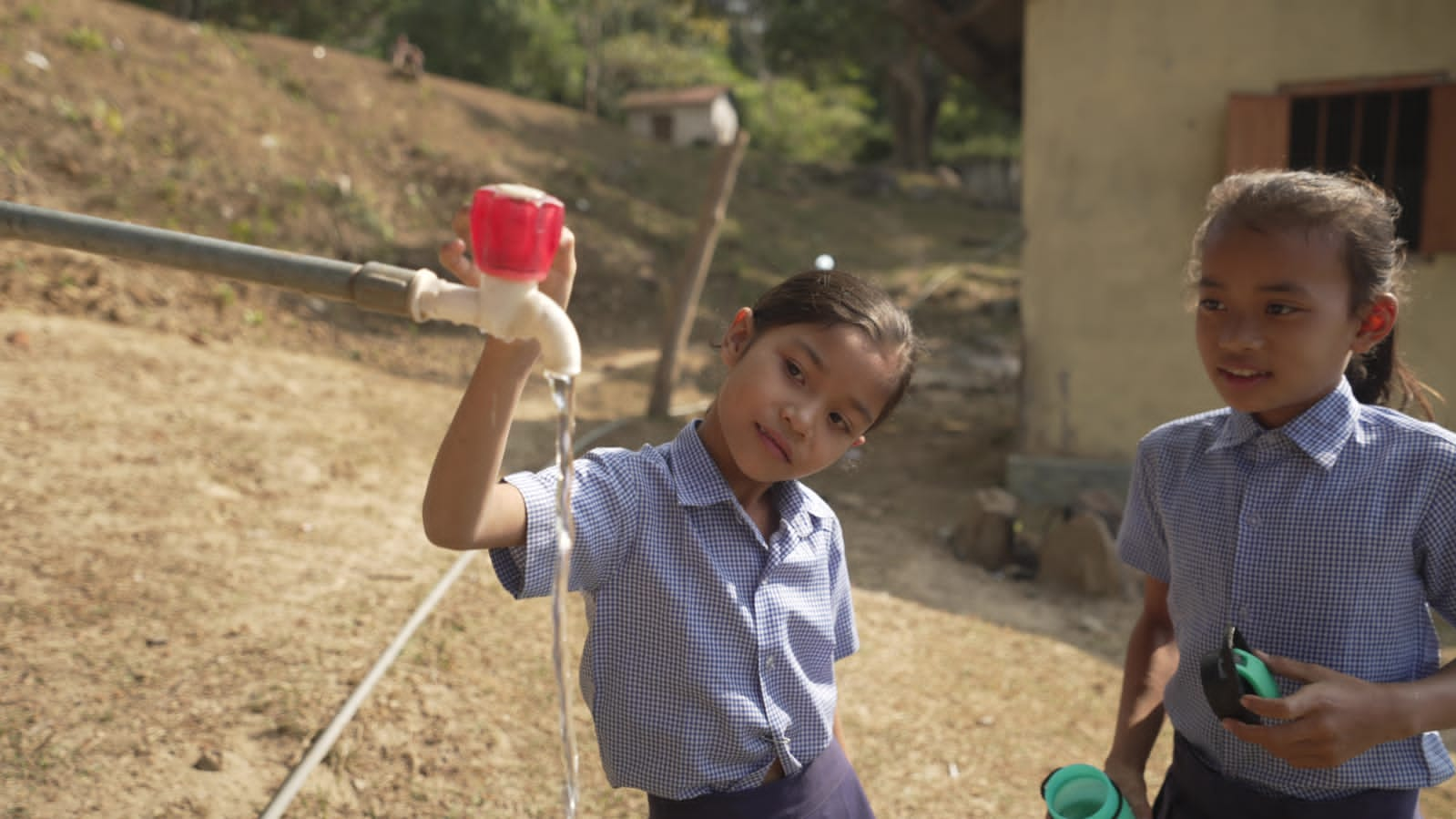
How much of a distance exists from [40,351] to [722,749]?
5.35 metres

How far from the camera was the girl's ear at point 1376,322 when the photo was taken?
153 cm

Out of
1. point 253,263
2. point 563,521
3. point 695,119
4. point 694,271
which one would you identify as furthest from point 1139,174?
point 695,119

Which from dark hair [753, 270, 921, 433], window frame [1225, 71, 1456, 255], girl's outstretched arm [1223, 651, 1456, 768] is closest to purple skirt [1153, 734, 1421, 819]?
girl's outstretched arm [1223, 651, 1456, 768]

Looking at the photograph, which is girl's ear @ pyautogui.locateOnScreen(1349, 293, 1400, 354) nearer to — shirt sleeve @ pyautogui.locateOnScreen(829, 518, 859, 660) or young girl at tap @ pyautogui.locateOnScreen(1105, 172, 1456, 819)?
young girl at tap @ pyautogui.locateOnScreen(1105, 172, 1456, 819)

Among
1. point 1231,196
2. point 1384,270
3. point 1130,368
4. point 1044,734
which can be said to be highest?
point 1231,196

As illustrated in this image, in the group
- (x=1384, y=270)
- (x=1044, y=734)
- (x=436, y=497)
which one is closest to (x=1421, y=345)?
(x=1044, y=734)

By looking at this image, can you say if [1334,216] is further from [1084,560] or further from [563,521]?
[1084,560]

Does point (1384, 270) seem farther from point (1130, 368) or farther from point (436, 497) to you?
point (1130, 368)

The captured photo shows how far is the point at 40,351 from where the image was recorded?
5504mm

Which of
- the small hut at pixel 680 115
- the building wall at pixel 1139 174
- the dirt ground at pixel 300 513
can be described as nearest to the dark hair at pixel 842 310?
the dirt ground at pixel 300 513

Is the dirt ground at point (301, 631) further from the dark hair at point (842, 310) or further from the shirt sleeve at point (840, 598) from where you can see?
the dark hair at point (842, 310)

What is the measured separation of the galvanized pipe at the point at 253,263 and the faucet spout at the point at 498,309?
2 cm

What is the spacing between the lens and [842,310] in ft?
5.24

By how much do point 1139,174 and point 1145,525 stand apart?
4.68 metres
